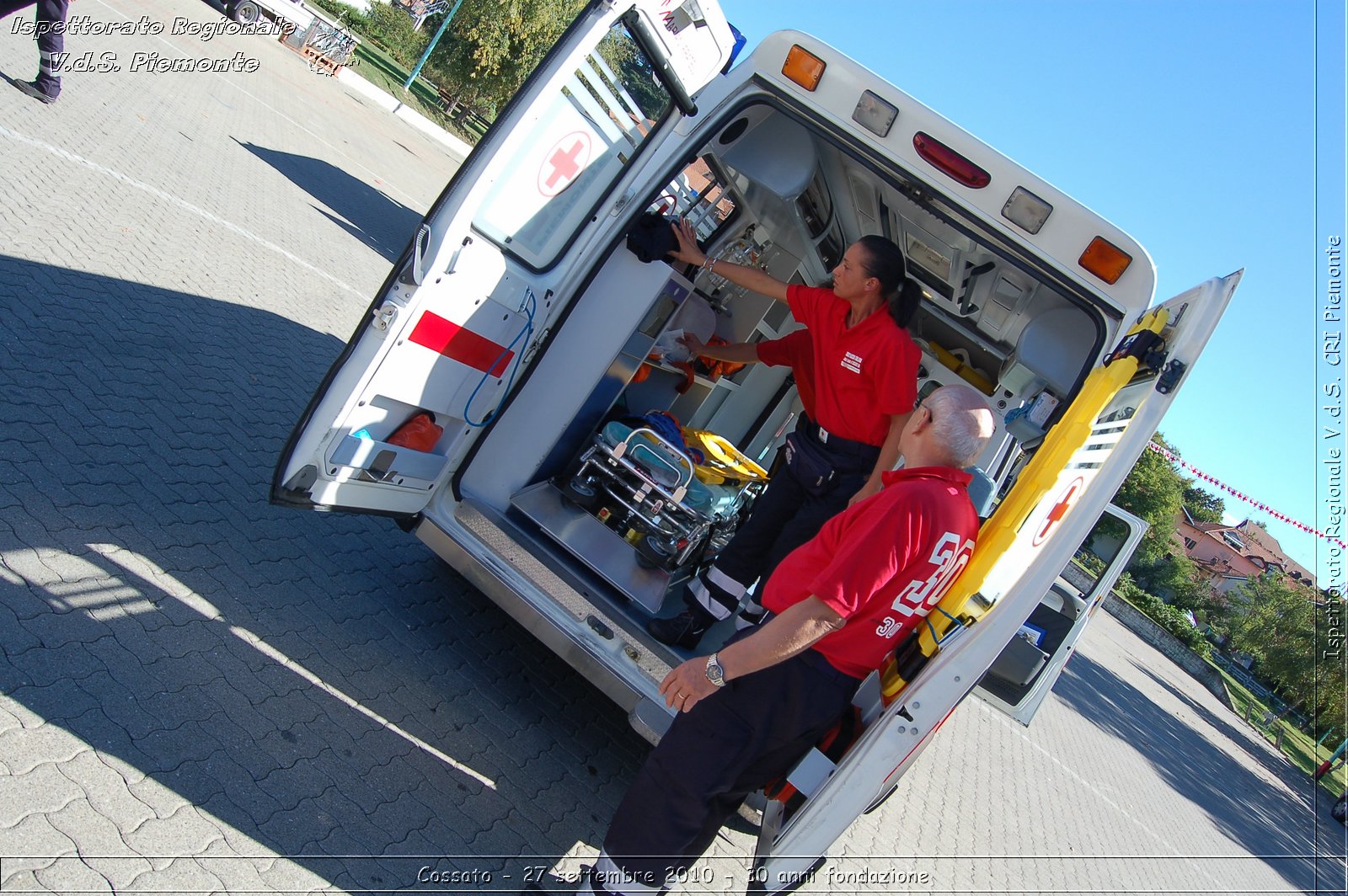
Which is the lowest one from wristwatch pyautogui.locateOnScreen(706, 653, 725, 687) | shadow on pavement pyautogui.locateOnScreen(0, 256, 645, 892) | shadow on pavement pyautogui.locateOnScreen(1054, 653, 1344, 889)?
shadow on pavement pyautogui.locateOnScreen(0, 256, 645, 892)

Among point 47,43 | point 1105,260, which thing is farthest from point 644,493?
point 47,43

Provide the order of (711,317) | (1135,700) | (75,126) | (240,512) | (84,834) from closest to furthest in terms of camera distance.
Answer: (84,834)
(240,512)
(711,317)
(75,126)
(1135,700)

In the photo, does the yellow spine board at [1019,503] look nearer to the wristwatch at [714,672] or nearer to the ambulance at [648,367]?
the ambulance at [648,367]

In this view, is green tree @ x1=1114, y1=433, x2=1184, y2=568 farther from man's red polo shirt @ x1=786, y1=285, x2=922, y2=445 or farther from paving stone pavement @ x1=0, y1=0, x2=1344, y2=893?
man's red polo shirt @ x1=786, y1=285, x2=922, y2=445

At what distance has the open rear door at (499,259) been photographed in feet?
10.9

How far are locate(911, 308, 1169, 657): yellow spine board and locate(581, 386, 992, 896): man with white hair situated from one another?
101 millimetres

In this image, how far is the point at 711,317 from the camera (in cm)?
594

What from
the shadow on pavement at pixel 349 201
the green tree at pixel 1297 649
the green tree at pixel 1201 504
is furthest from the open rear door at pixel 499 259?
the green tree at pixel 1201 504

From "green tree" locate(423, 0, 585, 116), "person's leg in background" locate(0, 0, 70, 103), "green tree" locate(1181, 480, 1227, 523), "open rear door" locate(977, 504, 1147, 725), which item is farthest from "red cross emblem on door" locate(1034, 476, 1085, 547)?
"green tree" locate(1181, 480, 1227, 523)

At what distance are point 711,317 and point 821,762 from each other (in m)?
3.45

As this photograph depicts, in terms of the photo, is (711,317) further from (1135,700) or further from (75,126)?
(1135,700)

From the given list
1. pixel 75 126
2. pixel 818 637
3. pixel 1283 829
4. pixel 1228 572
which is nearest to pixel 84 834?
pixel 818 637

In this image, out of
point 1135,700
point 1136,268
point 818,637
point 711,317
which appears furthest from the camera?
point 1135,700

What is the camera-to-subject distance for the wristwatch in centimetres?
275
